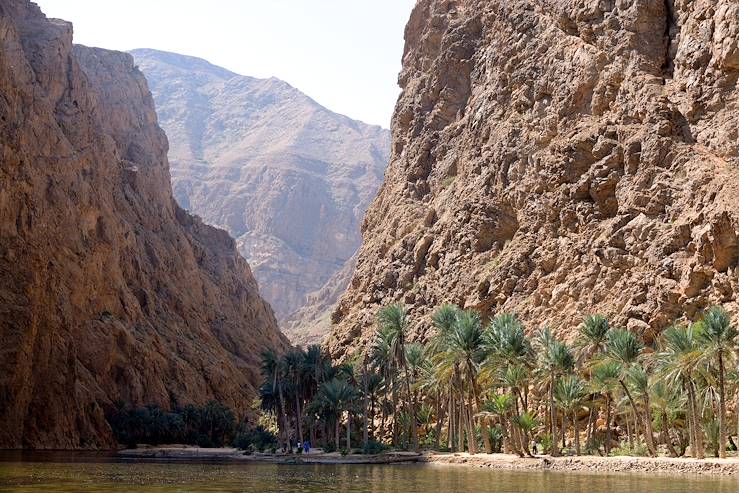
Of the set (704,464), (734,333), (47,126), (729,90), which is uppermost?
(47,126)

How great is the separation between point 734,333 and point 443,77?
2778 inches

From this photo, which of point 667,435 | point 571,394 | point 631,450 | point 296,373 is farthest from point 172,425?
point 667,435

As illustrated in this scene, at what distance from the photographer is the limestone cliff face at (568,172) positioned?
75.1 meters

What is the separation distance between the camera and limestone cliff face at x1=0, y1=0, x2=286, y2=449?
9825cm

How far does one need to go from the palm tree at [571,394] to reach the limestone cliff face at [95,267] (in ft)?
178

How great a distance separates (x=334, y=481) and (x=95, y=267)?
85.7 metres

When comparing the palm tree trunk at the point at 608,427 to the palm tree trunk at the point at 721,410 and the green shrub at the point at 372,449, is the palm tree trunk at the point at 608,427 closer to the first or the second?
the palm tree trunk at the point at 721,410

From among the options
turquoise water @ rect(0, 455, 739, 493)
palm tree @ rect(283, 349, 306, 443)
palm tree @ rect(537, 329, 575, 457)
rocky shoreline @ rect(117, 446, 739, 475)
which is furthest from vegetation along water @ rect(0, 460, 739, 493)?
palm tree @ rect(283, 349, 306, 443)

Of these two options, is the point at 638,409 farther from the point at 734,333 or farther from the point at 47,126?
the point at 47,126

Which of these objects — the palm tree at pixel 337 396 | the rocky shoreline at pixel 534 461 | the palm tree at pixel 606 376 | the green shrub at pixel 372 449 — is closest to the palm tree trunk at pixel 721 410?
the rocky shoreline at pixel 534 461

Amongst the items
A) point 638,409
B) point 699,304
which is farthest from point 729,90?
point 638,409

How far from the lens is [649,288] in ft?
245

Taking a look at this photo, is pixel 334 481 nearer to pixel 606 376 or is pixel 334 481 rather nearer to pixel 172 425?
pixel 606 376

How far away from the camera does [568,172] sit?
89062 mm
